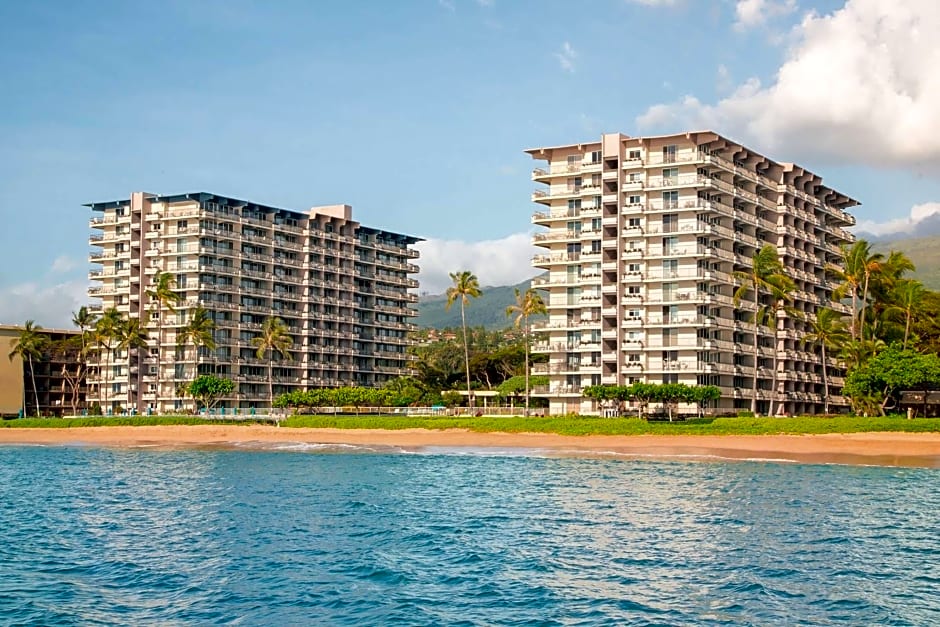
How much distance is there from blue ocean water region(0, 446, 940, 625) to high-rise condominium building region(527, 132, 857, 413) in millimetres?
57560

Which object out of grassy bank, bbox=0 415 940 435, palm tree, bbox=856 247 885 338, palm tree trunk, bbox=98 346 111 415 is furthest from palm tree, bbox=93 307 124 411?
palm tree, bbox=856 247 885 338

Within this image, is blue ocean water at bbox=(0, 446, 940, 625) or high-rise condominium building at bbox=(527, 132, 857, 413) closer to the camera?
blue ocean water at bbox=(0, 446, 940, 625)

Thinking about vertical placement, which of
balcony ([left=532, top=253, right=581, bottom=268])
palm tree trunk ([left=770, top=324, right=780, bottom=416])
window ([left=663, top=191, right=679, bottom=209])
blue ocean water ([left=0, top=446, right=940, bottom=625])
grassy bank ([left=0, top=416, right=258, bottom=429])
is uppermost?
window ([left=663, top=191, right=679, bottom=209])

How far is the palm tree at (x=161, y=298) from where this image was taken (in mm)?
→ 144125

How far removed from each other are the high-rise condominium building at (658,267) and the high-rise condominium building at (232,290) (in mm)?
46668

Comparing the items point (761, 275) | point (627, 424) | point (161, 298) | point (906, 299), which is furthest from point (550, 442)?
point (161, 298)

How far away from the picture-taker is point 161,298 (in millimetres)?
146375

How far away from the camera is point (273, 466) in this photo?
3019 inches

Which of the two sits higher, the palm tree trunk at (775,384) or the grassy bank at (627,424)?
the palm tree trunk at (775,384)

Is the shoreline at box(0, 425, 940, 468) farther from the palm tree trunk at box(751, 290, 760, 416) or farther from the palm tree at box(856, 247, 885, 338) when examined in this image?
the palm tree at box(856, 247, 885, 338)

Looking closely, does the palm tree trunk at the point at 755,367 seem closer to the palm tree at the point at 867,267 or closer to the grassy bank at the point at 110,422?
the palm tree at the point at 867,267

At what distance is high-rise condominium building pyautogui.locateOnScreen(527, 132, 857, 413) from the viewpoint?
12331 cm

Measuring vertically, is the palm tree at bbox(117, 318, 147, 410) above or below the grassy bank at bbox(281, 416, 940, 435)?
above

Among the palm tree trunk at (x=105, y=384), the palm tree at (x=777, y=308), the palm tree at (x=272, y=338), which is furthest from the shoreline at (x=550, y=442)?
the palm tree at (x=272, y=338)
